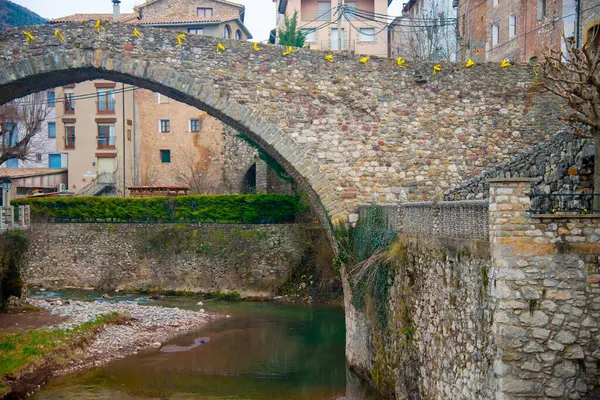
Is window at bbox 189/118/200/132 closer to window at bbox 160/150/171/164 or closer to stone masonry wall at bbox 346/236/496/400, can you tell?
window at bbox 160/150/171/164

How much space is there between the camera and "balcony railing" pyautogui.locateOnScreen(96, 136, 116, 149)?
112 ft

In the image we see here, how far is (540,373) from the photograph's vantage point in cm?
559

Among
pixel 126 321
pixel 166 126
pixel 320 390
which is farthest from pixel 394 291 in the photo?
pixel 166 126

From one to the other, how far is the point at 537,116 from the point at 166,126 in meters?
26.0

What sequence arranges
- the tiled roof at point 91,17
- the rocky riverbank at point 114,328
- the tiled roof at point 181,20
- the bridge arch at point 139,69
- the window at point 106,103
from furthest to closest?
the tiled roof at point 91,17 < the tiled roof at point 181,20 < the window at point 106,103 < the rocky riverbank at point 114,328 < the bridge arch at point 139,69

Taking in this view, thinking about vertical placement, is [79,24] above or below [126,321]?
above

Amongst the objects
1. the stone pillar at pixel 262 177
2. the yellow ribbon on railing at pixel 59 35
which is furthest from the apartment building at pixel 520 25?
the yellow ribbon on railing at pixel 59 35

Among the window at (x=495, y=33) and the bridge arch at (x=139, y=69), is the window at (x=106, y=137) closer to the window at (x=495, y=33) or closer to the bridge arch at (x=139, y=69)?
the window at (x=495, y=33)

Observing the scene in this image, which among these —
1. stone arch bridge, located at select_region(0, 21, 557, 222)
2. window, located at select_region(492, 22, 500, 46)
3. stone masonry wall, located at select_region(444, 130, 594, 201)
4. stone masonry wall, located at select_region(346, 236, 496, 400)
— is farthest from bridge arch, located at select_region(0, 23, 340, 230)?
window, located at select_region(492, 22, 500, 46)

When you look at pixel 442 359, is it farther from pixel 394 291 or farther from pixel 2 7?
pixel 2 7

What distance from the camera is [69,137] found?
3519 cm

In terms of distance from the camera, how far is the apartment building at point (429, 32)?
2789cm

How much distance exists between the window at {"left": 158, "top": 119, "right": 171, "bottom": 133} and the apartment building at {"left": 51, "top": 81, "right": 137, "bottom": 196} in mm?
1289

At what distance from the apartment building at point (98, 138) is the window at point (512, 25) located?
61.8 feet
